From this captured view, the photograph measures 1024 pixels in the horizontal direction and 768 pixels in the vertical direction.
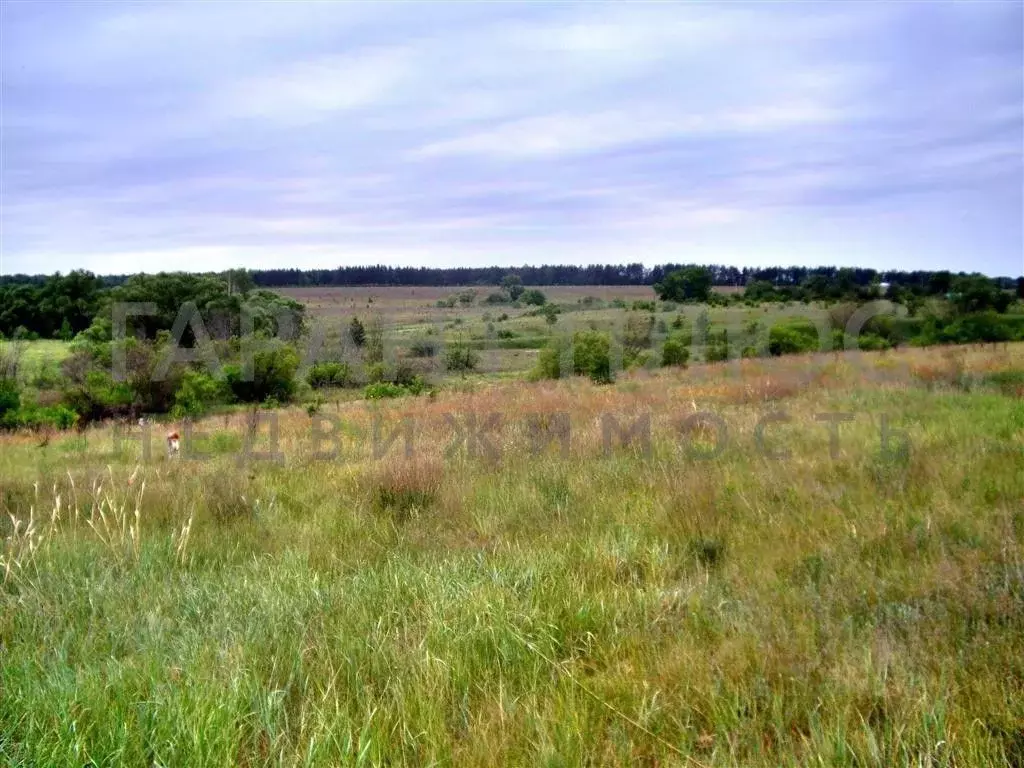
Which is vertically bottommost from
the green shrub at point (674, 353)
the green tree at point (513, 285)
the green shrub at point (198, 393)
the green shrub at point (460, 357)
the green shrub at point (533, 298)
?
the green shrub at point (198, 393)

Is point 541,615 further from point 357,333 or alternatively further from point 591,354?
point 357,333

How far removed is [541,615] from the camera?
338 centimetres

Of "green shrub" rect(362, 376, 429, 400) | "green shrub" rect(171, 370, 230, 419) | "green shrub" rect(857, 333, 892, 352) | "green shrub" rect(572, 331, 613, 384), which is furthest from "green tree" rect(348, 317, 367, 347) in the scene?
"green shrub" rect(857, 333, 892, 352)

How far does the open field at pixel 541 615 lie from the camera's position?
2502 mm

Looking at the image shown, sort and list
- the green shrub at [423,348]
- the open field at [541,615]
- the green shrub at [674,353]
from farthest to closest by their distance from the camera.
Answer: the green shrub at [423,348], the green shrub at [674,353], the open field at [541,615]

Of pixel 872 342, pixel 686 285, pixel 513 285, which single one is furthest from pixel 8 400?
pixel 686 285

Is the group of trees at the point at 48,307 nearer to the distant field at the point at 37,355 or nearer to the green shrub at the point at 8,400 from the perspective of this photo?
the distant field at the point at 37,355

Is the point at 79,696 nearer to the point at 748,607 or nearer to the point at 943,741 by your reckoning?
the point at 748,607

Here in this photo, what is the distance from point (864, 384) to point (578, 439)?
678cm

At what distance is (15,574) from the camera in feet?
13.5

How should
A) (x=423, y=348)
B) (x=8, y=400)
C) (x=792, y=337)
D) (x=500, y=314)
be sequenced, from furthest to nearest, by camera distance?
(x=500, y=314) → (x=423, y=348) → (x=792, y=337) → (x=8, y=400)

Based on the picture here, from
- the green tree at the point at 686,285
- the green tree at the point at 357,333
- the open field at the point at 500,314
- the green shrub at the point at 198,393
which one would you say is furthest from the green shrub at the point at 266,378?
the green tree at the point at 686,285

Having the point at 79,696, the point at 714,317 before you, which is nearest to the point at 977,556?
the point at 79,696

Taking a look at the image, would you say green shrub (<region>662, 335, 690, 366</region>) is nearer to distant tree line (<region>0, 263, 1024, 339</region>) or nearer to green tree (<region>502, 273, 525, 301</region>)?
distant tree line (<region>0, 263, 1024, 339</region>)
